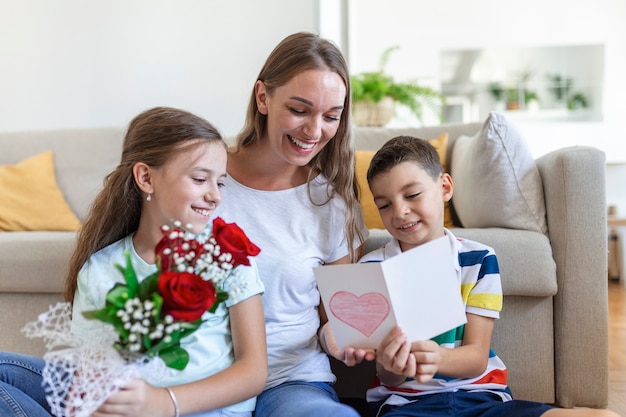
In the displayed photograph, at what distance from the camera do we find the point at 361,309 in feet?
3.80

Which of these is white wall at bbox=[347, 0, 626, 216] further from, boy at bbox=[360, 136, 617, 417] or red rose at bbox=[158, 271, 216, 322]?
red rose at bbox=[158, 271, 216, 322]

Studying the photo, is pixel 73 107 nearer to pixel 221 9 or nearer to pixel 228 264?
pixel 221 9

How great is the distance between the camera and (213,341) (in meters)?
1.24

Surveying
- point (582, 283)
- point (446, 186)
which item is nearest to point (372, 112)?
point (582, 283)

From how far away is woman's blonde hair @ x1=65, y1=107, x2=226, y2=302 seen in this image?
124 centimetres

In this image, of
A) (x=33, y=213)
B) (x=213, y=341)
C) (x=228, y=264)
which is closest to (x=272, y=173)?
(x=213, y=341)

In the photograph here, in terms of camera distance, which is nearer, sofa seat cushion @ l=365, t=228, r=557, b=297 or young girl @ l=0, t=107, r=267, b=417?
young girl @ l=0, t=107, r=267, b=417

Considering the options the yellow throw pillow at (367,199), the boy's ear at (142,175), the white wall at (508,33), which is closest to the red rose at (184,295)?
the boy's ear at (142,175)

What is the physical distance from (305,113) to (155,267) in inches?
17.4

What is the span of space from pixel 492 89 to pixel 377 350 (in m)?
5.17

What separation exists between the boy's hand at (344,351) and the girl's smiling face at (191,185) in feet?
1.14

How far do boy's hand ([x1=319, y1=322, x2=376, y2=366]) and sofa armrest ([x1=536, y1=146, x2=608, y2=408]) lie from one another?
74 centimetres

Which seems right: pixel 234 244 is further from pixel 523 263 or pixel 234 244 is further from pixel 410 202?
pixel 523 263

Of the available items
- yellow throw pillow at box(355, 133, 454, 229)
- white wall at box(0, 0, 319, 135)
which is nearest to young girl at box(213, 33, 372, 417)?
yellow throw pillow at box(355, 133, 454, 229)
